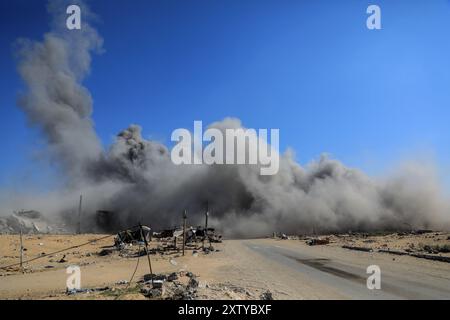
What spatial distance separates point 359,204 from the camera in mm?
77000

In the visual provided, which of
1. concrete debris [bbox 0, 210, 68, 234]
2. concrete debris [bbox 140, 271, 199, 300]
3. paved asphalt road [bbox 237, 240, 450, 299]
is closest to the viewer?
concrete debris [bbox 140, 271, 199, 300]

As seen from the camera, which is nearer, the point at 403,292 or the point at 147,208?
the point at 403,292

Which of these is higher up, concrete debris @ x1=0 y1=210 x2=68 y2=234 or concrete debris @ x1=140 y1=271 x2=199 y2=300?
concrete debris @ x1=140 y1=271 x2=199 y2=300

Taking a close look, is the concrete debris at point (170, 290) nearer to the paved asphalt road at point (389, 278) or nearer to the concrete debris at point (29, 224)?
the paved asphalt road at point (389, 278)

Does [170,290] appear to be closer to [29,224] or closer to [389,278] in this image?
[389,278]

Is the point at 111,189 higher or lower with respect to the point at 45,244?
higher

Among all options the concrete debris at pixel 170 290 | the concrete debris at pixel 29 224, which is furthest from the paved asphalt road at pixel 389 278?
the concrete debris at pixel 29 224

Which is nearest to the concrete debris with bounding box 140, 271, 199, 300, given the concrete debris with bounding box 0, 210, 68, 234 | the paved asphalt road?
the paved asphalt road

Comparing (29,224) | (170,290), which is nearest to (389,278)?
(170,290)

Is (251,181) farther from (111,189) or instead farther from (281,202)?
(111,189)

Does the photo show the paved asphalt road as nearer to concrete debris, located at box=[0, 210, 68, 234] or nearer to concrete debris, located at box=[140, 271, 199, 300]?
concrete debris, located at box=[140, 271, 199, 300]
